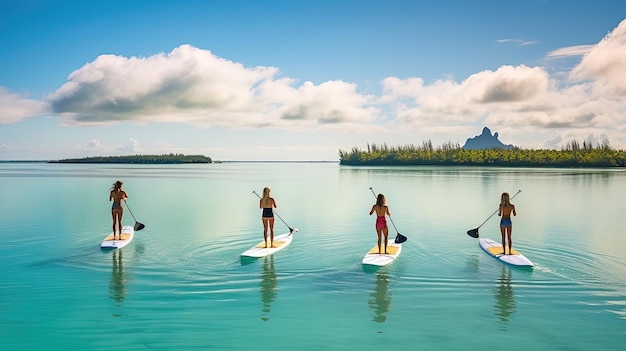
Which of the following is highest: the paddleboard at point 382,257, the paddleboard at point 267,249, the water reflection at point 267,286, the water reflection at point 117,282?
the paddleboard at point 267,249

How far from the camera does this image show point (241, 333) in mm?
9664

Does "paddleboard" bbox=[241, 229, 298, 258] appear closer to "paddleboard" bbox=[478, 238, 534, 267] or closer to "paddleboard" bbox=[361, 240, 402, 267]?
"paddleboard" bbox=[361, 240, 402, 267]

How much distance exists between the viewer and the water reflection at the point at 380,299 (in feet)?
35.2

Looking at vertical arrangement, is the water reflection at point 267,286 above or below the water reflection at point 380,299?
above

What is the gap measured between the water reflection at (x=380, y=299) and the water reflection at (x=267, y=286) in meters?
2.44

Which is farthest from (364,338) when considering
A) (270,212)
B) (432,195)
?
(432,195)

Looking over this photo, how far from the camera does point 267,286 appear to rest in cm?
1304

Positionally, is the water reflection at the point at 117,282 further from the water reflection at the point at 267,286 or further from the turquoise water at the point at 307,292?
the water reflection at the point at 267,286

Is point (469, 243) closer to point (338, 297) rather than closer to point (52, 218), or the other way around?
point (338, 297)

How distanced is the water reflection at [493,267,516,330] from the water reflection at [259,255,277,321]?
17.1 ft

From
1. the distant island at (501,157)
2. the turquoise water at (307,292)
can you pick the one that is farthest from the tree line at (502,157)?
the turquoise water at (307,292)

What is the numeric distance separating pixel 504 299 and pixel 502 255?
4.52m

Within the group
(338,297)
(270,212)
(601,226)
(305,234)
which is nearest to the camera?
(338,297)

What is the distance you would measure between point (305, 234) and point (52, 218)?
53.0ft
